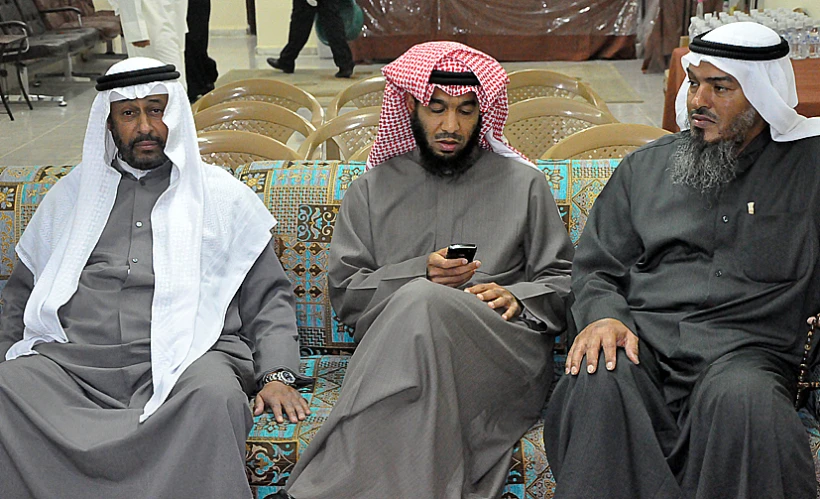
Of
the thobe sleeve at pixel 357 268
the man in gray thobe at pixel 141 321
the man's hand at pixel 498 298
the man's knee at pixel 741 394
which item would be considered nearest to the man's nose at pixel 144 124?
the man in gray thobe at pixel 141 321

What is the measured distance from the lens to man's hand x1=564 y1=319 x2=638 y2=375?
8.63 feet

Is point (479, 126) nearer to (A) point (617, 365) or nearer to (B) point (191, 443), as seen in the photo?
(A) point (617, 365)

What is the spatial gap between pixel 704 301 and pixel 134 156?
174cm

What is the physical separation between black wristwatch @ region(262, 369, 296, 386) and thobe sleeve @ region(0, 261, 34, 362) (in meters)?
0.78

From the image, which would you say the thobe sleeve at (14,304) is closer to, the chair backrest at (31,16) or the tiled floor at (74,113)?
the tiled floor at (74,113)

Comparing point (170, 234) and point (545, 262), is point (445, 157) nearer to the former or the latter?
point (545, 262)

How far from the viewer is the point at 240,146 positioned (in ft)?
13.2

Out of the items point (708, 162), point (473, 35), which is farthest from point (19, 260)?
point (473, 35)

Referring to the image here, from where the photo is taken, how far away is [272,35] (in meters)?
9.93

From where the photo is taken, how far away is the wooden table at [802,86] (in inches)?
179

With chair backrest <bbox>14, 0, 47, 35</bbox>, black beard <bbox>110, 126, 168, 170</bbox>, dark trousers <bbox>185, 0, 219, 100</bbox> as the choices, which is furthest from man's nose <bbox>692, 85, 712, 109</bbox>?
chair backrest <bbox>14, 0, 47, 35</bbox>

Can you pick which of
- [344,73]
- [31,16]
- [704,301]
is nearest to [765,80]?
[704,301]

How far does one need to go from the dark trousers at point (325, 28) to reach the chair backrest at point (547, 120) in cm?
496

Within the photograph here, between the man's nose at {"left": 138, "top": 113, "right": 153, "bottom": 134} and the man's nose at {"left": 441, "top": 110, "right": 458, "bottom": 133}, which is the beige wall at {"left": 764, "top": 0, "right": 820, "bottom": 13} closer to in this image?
the man's nose at {"left": 441, "top": 110, "right": 458, "bottom": 133}
